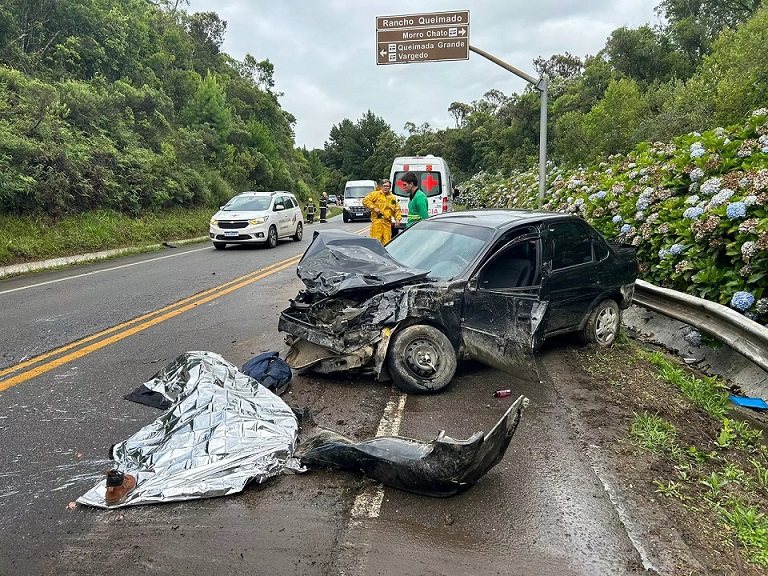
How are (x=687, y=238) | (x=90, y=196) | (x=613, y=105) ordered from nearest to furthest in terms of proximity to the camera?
(x=687, y=238) < (x=90, y=196) < (x=613, y=105)

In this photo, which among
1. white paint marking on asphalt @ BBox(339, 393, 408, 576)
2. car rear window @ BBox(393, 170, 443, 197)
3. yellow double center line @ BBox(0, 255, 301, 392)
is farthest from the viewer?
car rear window @ BBox(393, 170, 443, 197)

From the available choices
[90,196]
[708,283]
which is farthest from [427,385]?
[90,196]

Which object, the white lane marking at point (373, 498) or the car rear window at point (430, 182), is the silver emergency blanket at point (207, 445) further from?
the car rear window at point (430, 182)

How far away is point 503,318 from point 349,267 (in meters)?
1.51

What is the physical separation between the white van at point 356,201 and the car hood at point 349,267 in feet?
73.8

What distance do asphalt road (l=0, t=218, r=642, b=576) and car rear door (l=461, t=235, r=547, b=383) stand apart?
0.38 meters

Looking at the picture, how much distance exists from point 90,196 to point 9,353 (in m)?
12.8

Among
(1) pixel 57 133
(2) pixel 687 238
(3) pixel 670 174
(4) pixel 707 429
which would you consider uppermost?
(1) pixel 57 133

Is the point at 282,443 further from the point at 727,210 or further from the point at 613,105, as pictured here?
the point at 613,105

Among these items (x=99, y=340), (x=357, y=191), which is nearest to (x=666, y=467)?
(x=99, y=340)

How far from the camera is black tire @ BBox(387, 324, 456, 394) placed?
4746 mm

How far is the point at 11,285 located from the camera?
408 inches

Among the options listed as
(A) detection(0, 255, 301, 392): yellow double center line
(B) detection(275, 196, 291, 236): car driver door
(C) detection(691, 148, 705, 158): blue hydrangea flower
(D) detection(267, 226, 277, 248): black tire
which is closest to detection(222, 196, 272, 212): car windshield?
(B) detection(275, 196, 291, 236): car driver door

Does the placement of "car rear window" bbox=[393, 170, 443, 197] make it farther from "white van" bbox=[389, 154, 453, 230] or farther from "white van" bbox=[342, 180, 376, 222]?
"white van" bbox=[342, 180, 376, 222]
